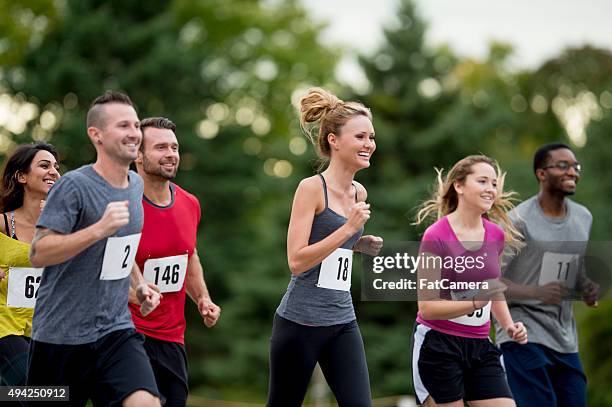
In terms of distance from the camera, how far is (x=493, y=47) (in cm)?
3812

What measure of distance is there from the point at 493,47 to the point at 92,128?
35.0m

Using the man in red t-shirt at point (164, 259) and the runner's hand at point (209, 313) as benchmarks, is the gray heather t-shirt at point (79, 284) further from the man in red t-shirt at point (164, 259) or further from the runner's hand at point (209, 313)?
the runner's hand at point (209, 313)

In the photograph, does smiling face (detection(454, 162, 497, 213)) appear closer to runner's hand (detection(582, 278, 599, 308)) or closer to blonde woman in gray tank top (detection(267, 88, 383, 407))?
blonde woman in gray tank top (detection(267, 88, 383, 407))

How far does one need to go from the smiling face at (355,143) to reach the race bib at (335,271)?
1.78 feet

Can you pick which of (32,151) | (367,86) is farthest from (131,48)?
(32,151)

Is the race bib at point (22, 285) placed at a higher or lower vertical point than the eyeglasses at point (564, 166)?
lower

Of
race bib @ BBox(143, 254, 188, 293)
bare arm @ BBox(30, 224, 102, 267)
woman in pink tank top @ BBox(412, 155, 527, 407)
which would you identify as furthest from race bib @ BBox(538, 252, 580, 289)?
bare arm @ BBox(30, 224, 102, 267)

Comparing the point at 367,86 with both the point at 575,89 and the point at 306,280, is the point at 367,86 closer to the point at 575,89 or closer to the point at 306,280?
the point at 575,89

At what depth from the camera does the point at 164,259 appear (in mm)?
5746

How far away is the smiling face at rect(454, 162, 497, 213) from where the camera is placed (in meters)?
6.03

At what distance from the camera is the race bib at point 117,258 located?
15.4 ft

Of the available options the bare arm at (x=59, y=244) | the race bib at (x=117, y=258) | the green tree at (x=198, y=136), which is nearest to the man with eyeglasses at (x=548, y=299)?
the race bib at (x=117, y=258)

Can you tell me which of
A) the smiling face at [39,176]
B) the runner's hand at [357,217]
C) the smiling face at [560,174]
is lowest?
the runner's hand at [357,217]

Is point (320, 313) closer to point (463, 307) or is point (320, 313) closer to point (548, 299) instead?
point (463, 307)
